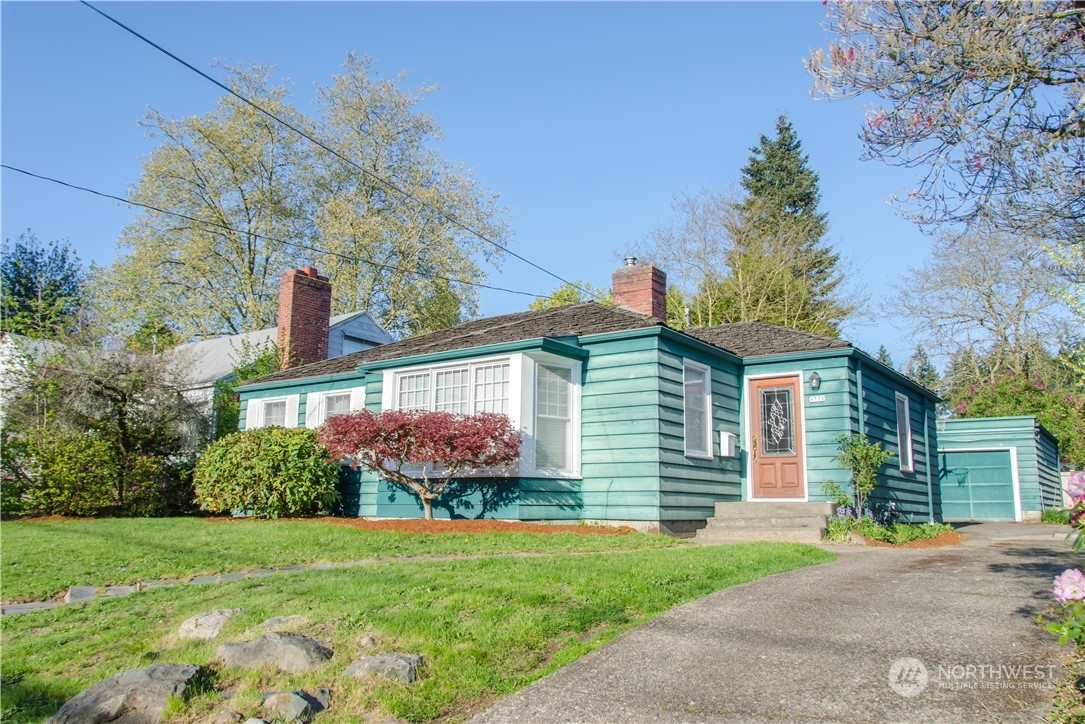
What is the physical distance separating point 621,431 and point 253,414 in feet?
32.3

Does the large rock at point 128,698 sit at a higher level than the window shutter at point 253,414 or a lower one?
lower

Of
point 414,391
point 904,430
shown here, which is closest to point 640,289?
point 414,391

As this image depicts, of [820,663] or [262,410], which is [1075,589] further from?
[262,410]

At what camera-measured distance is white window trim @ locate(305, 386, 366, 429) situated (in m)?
16.2

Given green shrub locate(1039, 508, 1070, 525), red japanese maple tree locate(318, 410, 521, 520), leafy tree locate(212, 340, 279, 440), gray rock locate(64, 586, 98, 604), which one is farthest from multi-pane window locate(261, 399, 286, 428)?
green shrub locate(1039, 508, 1070, 525)

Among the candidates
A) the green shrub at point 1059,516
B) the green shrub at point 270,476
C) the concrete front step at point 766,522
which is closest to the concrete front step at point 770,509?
the concrete front step at point 766,522

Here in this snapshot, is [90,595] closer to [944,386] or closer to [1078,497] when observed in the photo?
[1078,497]

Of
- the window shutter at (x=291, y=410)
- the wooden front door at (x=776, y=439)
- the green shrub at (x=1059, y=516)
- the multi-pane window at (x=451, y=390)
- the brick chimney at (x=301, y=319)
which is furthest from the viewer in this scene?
the brick chimney at (x=301, y=319)

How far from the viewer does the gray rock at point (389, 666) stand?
176 inches

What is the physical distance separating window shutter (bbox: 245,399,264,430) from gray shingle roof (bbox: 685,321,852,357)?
996 cm

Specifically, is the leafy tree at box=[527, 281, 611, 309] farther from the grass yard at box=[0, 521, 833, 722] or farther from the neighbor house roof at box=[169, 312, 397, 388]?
the grass yard at box=[0, 521, 833, 722]

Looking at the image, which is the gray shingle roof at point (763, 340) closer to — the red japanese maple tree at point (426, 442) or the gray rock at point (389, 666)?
the red japanese maple tree at point (426, 442)

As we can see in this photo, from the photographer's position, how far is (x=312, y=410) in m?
17.1

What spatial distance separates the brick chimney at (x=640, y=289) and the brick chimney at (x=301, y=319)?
346 inches
